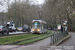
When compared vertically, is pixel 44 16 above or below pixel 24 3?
below

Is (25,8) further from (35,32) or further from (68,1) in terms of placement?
(35,32)

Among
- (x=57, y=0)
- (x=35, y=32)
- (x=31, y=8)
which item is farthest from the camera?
(x=31, y=8)

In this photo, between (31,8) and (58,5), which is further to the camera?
(31,8)

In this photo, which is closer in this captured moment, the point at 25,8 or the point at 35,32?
the point at 35,32

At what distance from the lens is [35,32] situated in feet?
116

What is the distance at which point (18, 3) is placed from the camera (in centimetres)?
6819

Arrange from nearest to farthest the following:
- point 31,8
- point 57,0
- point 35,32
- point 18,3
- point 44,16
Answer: point 35,32, point 57,0, point 18,3, point 31,8, point 44,16

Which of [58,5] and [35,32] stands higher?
[58,5]

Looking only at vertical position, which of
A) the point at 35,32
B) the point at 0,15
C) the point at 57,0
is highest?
the point at 57,0

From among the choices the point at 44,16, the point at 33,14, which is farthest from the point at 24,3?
the point at 44,16

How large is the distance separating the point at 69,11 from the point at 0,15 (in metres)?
25.4

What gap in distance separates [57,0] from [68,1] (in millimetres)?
5247

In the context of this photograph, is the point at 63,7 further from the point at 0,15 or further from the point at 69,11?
the point at 0,15

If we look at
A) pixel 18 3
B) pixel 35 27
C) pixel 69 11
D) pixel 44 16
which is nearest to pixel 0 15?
pixel 18 3
